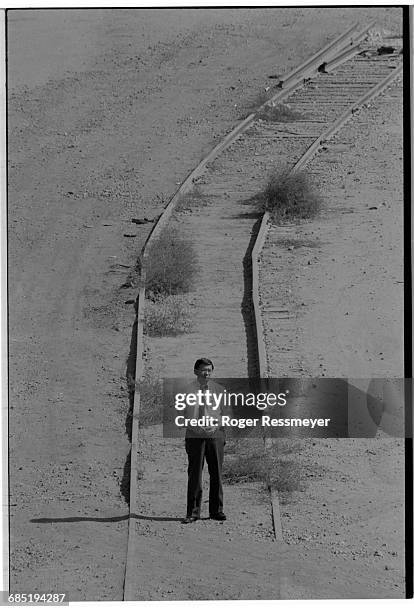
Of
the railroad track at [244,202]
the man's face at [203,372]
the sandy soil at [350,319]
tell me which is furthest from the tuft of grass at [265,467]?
the man's face at [203,372]

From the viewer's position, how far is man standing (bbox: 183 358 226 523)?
10.7 metres

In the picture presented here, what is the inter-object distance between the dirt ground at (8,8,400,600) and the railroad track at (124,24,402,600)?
37cm

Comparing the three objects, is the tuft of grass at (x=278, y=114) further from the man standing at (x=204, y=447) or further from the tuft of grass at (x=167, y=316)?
the man standing at (x=204, y=447)

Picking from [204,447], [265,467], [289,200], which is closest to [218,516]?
[204,447]

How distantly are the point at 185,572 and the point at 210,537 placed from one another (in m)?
0.71

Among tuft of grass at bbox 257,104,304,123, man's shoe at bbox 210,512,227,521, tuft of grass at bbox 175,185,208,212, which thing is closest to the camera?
man's shoe at bbox 210,512,227,521

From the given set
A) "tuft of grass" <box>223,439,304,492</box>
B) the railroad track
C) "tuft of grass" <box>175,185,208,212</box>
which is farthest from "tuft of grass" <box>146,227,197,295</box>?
"tuft of grass" <box>223,439,304,492</box>

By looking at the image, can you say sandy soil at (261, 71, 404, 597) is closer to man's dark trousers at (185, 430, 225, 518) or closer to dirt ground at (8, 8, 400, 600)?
man's dark trousers at (185, 430, 225, 518)

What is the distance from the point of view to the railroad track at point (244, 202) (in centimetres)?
1534

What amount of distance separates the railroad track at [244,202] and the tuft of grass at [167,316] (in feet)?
0.41

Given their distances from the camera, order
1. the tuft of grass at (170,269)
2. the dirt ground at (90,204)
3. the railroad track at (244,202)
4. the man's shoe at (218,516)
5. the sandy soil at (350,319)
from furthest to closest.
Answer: the tuft of grass at (170,269) < the railroad track at (244,202) < the dirt ground at (90,204) < the sandy soil at (350,319) < the man's shoe at (218,516)

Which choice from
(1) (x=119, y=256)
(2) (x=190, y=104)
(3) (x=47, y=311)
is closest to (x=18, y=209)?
(1) (x=119, y=256)

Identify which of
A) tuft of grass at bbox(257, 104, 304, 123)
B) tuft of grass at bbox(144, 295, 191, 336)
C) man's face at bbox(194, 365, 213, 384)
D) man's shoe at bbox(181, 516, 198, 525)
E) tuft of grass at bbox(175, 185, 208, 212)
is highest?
tuft of grass at bbox(257, 104, 304, 123)

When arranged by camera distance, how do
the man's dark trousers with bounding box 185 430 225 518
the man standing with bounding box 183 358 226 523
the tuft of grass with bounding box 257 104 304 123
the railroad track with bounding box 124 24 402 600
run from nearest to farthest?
the man standing with bounding box 183 358 226 523 < the man's dark trousers with bounding box 185 430 225 518 < the railroad track with bounding box 124 24 402 600 < the tuft of grass with bounding box 257 104 304 123
